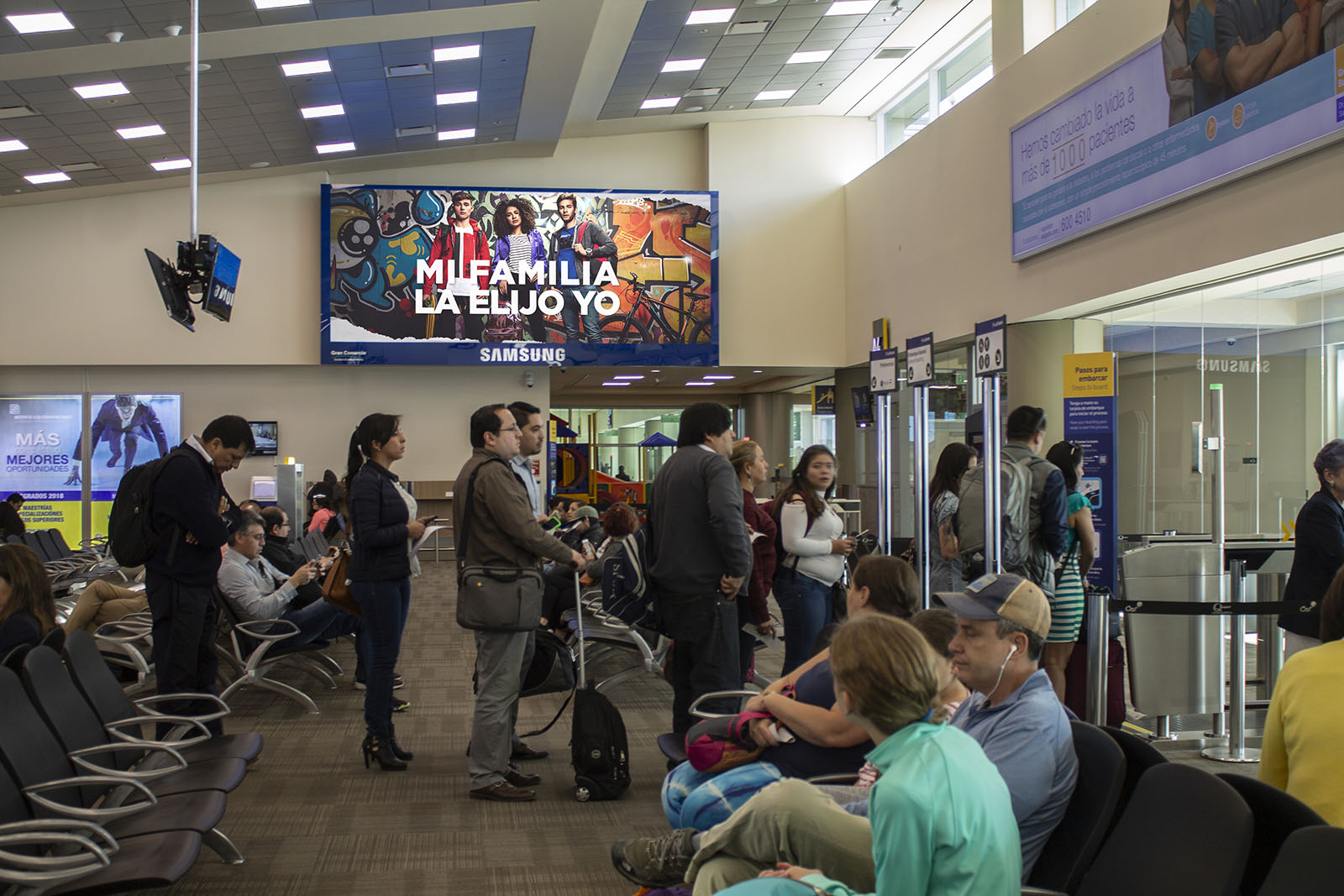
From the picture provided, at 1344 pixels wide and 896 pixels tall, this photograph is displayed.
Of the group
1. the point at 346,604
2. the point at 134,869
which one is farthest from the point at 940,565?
the point at 134,869

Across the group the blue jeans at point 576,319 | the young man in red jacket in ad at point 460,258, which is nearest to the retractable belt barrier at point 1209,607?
the blue jeans at point 576,319

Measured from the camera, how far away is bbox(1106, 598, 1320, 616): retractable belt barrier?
5074mm

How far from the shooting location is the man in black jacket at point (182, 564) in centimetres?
446

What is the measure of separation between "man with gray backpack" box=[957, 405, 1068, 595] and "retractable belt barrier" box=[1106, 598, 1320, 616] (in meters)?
0.35

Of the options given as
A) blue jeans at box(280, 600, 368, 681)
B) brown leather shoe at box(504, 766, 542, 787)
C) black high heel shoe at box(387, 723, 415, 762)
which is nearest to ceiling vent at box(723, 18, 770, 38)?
blue jeans at box(280, 600, 368, 681)

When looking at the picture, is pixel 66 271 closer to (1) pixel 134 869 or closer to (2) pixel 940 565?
(2) pixel 940 565

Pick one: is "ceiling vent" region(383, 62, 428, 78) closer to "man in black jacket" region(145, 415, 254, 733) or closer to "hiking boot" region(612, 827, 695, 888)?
"man in black jacket" region(145, 415, 254, 733)

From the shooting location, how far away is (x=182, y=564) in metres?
4.50

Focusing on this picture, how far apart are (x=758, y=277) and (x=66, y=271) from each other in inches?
388

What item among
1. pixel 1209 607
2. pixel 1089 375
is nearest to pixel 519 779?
pixel 1209 607

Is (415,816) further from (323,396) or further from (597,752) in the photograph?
(323,396)

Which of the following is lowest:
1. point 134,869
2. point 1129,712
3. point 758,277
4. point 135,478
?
point 1129,712

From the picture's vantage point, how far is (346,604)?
530 cm

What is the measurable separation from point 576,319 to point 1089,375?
8.80 metres
